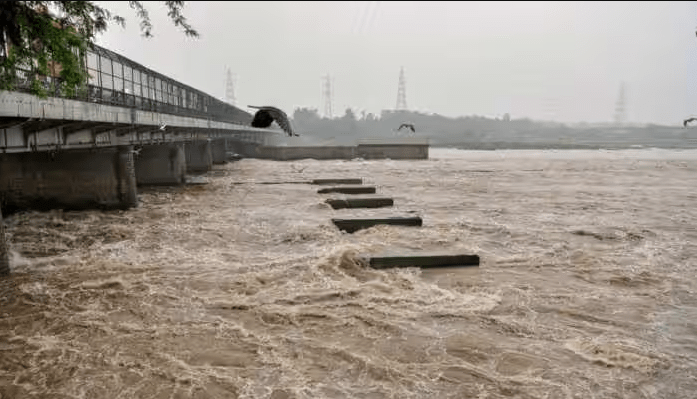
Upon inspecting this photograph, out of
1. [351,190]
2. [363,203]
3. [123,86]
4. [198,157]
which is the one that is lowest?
[363,203]

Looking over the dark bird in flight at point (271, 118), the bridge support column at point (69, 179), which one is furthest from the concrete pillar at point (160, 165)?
the dark bird in flight at point (271, 118)

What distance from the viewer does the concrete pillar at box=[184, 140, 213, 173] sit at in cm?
5638

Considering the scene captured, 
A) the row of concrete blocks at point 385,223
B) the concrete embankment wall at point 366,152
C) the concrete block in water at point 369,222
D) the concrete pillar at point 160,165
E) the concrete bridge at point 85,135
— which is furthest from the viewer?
the concrete embankment wall at point 366,152

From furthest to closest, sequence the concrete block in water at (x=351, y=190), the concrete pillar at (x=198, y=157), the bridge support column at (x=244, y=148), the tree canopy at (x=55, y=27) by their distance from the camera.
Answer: the bridge support column at (x=244, y=148) < the concrete pillar at (x=198, y=157) < the concrete block in water at (x=351, y=190) < the tree canopy at (x=55, y=27)

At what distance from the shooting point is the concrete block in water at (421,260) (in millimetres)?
14867

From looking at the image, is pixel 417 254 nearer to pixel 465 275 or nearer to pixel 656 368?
pixel 465 275

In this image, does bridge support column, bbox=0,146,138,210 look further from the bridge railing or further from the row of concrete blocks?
the row of concrete blocks

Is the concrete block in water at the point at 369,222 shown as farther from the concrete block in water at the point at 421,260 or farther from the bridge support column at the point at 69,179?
the bridge support column at the point at 69,179

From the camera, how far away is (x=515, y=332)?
1015 centimetres

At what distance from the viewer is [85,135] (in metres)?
23.5

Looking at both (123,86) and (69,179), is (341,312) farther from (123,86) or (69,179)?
(123,86)

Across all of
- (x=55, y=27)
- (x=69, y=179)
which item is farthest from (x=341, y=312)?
(x=69, y=179)

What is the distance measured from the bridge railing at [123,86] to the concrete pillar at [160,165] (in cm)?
325

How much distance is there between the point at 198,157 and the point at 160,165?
1730cm
